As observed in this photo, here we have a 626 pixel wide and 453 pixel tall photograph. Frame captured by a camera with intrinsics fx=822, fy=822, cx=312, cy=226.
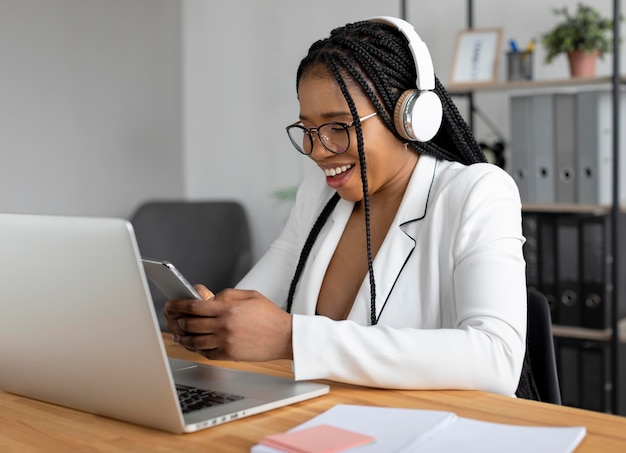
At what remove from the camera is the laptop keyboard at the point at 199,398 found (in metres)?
1.05

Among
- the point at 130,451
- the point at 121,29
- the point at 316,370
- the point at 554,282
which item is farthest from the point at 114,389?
the point at 121,29

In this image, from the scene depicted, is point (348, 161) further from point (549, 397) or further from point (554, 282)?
point (554, 282)

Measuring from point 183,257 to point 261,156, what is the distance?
2.00ft

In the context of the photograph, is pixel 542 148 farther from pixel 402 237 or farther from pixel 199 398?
pixel 199 398

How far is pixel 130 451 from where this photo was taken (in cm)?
92

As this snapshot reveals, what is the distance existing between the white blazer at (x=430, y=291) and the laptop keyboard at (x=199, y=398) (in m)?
0.11

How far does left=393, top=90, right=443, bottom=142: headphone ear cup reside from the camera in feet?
4.77

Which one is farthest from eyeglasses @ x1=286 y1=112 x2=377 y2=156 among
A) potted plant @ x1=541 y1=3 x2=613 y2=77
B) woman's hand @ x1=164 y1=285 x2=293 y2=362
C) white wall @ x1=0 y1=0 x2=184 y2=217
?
white wall @ x1=0 y1=0 x2=184 y2=217

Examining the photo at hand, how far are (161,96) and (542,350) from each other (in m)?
3.02

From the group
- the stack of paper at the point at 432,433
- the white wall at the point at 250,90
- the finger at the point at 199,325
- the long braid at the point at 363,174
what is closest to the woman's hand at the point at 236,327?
the finger at the point at 199,325

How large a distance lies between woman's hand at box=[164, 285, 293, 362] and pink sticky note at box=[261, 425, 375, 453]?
211 mm

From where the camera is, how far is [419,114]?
57.2 inches

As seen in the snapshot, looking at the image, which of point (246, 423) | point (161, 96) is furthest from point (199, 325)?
point (161, 96)

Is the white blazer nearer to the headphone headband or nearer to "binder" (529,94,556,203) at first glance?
the headphone headband
